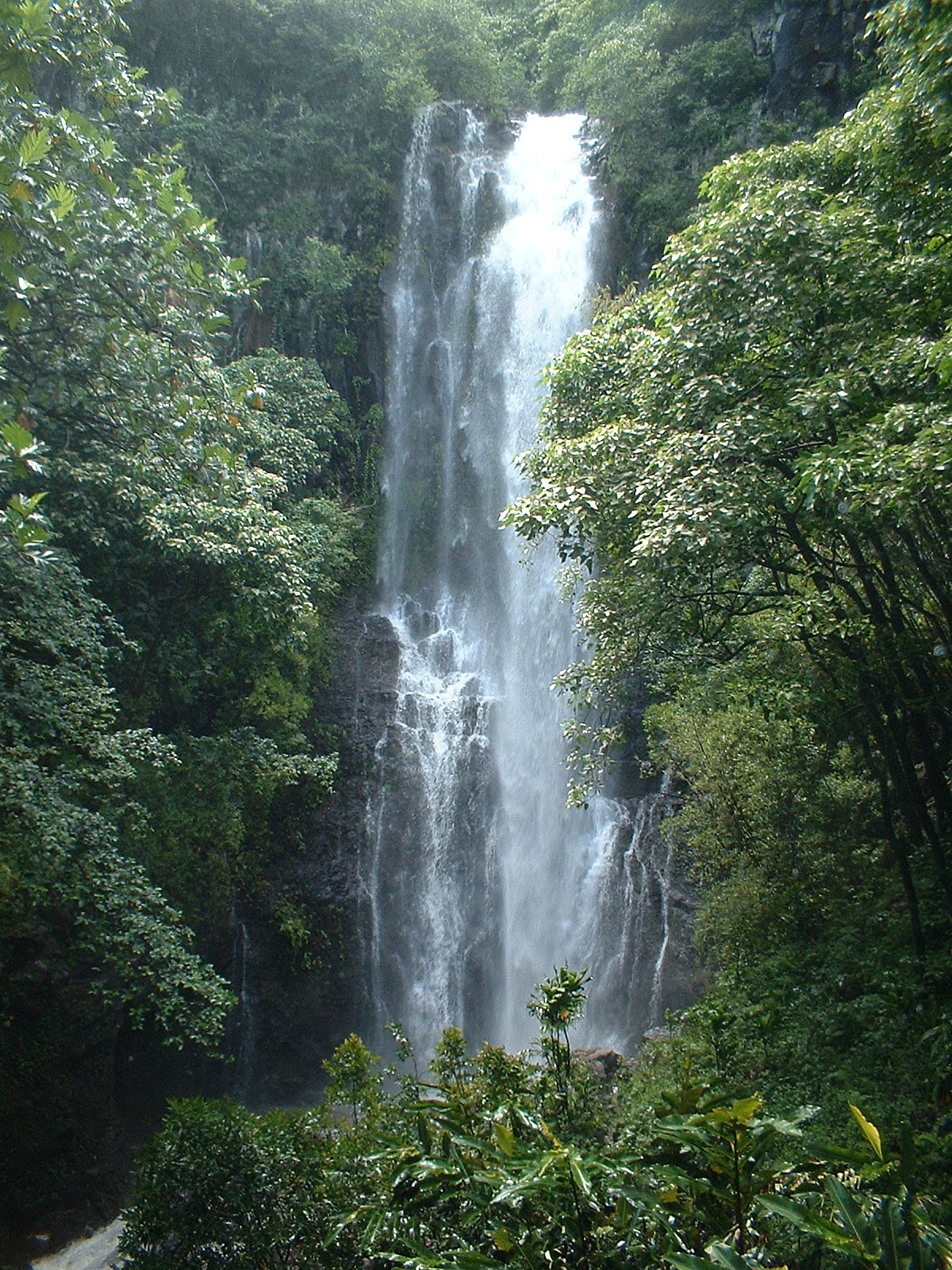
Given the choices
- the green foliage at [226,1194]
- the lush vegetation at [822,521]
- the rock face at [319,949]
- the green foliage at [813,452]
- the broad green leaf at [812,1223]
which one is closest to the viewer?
the broad green leaf at [812,1223]

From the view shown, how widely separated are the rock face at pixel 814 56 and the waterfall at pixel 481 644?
4.00 meters

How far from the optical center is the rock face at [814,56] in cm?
1527

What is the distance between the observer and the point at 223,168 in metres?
16.6

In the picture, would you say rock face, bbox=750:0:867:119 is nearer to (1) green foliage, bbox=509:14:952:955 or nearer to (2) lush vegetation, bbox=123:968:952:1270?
(1) green foliage, bbox=509:14:952:955

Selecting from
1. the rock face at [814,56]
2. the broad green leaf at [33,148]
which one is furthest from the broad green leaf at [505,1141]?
the rock face at [814,56]

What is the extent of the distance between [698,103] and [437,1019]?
17.4 m

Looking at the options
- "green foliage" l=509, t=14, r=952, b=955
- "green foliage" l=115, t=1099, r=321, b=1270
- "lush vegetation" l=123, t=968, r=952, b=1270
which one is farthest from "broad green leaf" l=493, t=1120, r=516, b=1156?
"green foliage" l=509, t=14, r=952, b=955

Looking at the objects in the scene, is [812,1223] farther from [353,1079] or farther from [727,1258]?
[353,1079]

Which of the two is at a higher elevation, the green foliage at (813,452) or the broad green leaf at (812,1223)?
the green foliage at (813,452)

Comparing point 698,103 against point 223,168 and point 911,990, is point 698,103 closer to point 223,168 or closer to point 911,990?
point 223,168

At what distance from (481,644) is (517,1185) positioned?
12.8 metres

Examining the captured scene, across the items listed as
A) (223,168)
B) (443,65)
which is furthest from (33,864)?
(443,65)

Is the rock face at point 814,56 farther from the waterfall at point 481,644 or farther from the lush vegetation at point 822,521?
the lush vegetation at point 822,521

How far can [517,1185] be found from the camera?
193cm
